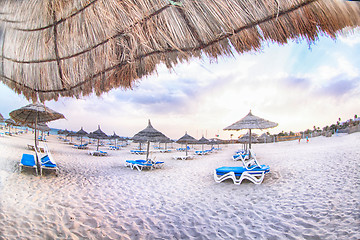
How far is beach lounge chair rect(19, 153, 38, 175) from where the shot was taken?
3.49 meters

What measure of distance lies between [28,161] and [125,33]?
4485mm

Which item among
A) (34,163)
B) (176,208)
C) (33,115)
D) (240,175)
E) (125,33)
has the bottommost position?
(176,208)

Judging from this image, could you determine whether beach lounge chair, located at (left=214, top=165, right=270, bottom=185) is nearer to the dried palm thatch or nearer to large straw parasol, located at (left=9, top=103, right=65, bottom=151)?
the dried palm thatch

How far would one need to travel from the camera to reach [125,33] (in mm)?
977

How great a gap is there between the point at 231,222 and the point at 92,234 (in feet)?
6.18

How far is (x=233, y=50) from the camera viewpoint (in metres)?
Result: 0.88

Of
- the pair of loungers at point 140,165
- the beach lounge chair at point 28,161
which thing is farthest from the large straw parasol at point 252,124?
the beach lounge chair at point 28,161

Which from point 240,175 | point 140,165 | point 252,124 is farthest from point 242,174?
point 140,165

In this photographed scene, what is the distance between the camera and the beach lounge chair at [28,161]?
137 inches

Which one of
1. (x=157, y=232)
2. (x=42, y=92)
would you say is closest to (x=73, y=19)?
(x=42, y=92)

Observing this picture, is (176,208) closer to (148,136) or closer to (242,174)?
(242,174)

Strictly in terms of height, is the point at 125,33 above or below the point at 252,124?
above

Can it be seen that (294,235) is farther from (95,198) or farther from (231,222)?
(95,198)

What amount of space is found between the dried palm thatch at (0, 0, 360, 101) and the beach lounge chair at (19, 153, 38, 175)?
2.88 m
